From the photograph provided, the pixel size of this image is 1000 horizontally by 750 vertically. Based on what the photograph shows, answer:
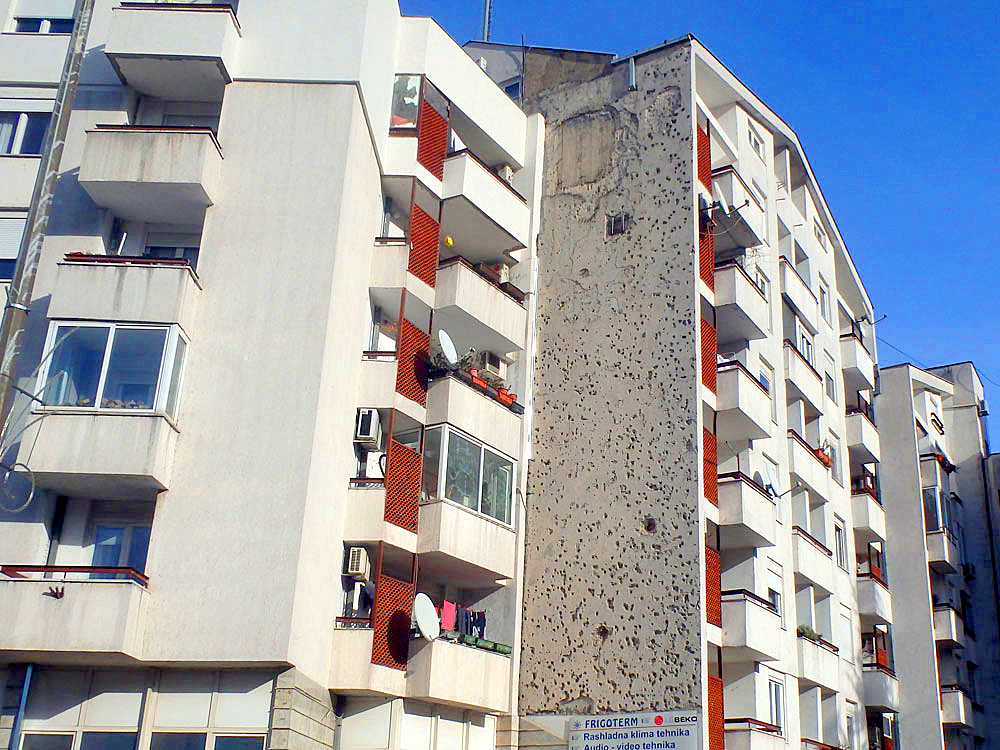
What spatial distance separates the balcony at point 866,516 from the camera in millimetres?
39969

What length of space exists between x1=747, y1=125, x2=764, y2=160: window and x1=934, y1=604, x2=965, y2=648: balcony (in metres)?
18.5

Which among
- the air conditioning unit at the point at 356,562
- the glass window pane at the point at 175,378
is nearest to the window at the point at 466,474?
the air conditioning unit at the point at 356,562

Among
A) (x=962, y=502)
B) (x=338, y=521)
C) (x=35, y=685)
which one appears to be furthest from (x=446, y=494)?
(x=962, y=502)

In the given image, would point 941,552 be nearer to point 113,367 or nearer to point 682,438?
point 682,438

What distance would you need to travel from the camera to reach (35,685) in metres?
20.5

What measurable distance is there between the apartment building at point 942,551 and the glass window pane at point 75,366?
29831 mm

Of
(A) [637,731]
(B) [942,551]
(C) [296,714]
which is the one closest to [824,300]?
(B) [942,551]

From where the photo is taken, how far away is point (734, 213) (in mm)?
32375

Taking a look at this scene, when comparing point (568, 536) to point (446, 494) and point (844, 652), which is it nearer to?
point (446, 494)

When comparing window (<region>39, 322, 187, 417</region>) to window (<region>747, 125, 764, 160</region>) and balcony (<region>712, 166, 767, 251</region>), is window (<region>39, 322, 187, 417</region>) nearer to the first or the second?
balcony (<region>712, 166, 767, 251</region>)

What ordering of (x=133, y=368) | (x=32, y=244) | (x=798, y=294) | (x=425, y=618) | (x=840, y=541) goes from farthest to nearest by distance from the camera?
(x=798, y=294)
(x=840, y=541)
(x=425, y=618)
(x=133, y=368)
(x=32, y=244)

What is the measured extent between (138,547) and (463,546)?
7.20m

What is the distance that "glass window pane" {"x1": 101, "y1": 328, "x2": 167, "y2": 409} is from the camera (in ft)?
71.0

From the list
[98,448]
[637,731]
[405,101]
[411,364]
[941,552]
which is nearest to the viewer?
[98,448]
